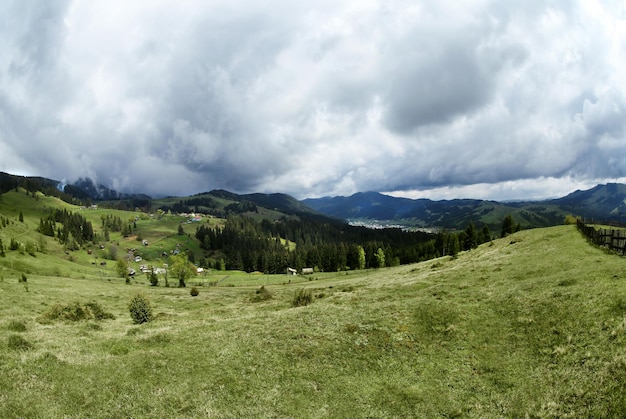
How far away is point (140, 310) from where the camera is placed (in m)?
35.1

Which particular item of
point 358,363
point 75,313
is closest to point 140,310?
point 75,313

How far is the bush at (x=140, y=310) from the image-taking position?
3472 cm

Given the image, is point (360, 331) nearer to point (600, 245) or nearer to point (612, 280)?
point (612, 280)

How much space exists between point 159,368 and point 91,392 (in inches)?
144

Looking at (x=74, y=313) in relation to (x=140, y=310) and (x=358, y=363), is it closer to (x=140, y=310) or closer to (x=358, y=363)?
(x=140, y=310)

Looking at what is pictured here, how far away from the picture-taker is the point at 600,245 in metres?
45.8

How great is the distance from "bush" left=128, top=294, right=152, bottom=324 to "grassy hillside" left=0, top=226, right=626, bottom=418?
19.5ft

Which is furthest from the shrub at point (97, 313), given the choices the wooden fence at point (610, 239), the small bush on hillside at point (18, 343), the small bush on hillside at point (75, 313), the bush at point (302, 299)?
the wooden fence at point (610, 239)

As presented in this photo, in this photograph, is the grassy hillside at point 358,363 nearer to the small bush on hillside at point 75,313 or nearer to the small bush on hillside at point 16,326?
the small bush on hillside at point 16,326

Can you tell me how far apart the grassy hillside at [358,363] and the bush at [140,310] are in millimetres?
5937

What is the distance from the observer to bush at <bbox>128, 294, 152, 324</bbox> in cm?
3472

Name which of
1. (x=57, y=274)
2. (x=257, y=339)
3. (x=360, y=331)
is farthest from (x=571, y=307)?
(x=57, y=274)

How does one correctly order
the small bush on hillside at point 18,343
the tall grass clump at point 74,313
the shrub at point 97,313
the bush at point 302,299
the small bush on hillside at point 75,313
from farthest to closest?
the bush at point 302,299 → the shrub at point 97,313 → the small bush on hillside at point 75,313 → the tall grass clump at point 74,313 → the small bush on hillside at point 18,343

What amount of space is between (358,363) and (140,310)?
28.2m
